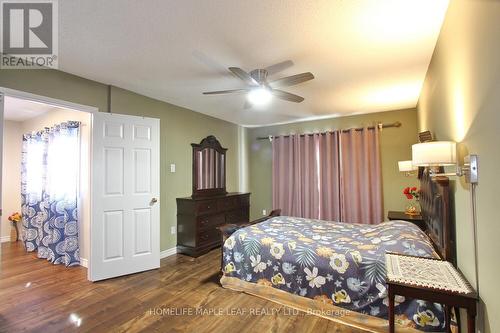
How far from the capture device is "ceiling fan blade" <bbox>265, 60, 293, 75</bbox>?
2.44 metres

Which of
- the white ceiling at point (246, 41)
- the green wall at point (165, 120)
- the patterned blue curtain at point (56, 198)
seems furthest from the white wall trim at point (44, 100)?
the patterned blue curtain at point (56, 198)

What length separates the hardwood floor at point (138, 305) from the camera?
6.81 feet

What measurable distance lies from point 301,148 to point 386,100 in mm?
1792

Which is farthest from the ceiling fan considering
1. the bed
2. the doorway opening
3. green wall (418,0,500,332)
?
the doorway opening

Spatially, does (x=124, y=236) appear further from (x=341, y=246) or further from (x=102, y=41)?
(x=341, y=246)

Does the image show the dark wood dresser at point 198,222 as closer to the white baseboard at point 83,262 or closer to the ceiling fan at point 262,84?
the white baseboard at point 83,262

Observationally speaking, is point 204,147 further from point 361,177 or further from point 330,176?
point 361,177

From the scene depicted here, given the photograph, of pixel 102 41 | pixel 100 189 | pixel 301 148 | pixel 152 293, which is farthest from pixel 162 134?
pixel 301 148

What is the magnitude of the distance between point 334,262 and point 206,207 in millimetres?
2367

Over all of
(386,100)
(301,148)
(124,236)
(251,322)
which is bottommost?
(251,322)

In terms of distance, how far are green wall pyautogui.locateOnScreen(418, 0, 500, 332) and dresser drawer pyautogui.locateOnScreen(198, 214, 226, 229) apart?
3.18 m

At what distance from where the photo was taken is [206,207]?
4.03 meters

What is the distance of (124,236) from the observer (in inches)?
123

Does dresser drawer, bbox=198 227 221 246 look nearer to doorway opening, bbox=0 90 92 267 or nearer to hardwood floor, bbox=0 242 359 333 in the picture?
hardwood floor, bbox=0 242 359 333
